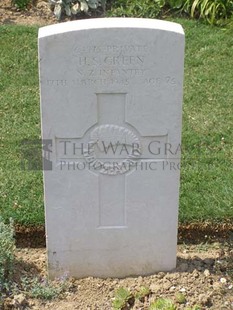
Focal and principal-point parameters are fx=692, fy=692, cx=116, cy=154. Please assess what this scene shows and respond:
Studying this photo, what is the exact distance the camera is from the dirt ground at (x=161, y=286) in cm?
412

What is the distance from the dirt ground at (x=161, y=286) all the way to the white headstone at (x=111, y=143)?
9 centimetres

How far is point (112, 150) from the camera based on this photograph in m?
4.02

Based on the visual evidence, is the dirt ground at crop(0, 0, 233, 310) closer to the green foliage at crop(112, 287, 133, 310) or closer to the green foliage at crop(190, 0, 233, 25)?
the green foliage at crop(112, 287, 133, 310)

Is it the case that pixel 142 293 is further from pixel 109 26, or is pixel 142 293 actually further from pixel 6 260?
pixel 109 26

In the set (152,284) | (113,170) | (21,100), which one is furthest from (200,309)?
(21,100)

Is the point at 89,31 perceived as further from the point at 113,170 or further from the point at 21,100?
the point at 21,100

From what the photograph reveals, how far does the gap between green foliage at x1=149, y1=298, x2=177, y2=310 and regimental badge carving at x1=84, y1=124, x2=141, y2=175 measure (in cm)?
78

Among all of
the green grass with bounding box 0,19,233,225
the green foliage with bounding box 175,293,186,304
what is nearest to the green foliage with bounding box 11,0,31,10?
the green grass with bounding box 0,19,233,225

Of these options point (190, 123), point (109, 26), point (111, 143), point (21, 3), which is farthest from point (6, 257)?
point (21, 3)

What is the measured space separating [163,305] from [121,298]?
27 cm

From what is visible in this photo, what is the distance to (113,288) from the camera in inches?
170

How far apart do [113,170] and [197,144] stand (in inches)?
80.0

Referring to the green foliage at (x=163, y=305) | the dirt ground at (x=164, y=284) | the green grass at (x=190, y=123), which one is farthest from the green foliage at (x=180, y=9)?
A: the green foliage at (x=163, y=305)

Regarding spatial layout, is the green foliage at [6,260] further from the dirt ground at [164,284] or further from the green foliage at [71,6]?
the green foliage at [71,6]
